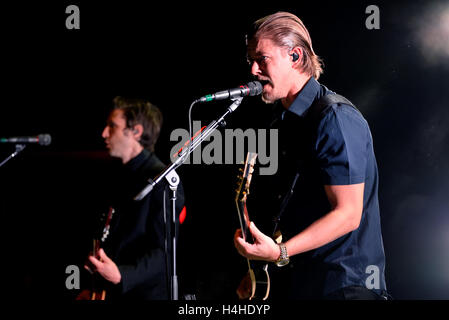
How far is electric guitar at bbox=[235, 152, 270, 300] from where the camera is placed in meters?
2.04

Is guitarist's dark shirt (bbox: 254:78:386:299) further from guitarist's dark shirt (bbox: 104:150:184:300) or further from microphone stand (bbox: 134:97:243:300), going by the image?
guitarist's dark shirt (bbox: 104:150:184:300)

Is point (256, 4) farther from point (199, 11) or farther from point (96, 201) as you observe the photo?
point (96, 201)

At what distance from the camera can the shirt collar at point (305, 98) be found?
6.36ft

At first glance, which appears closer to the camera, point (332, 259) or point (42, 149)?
point (332, 259)

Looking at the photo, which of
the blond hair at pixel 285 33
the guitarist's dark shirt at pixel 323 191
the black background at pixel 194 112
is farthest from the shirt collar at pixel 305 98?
the black background at pixel 194 112

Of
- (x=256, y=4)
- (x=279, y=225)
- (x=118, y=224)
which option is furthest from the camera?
Answer: (x=256, y=4)

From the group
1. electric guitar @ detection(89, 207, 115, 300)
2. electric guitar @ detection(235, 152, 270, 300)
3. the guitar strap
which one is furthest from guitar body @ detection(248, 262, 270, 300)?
electric guitar @ detection(89, 207, 115, 300)

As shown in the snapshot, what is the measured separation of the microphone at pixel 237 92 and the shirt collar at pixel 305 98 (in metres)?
0.18

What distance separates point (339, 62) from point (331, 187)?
4.73 feet

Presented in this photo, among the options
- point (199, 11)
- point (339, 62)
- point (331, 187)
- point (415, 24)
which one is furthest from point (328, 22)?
point (331, 187)

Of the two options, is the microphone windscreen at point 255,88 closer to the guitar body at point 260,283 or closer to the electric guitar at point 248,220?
the electric guitar at point 248,220

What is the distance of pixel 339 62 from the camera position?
2.83m

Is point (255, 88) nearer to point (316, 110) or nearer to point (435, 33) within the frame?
point (316, 110)

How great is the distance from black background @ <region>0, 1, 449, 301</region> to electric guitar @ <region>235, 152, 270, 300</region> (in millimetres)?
838
